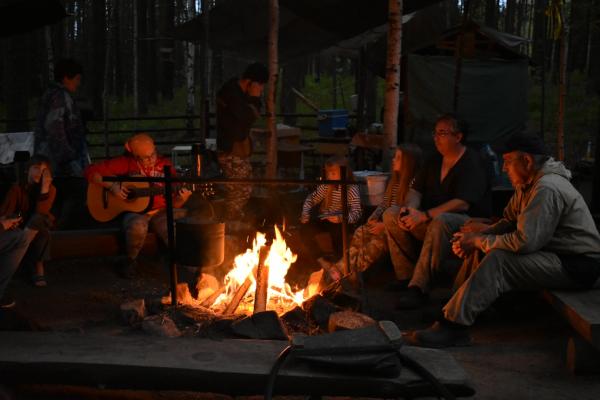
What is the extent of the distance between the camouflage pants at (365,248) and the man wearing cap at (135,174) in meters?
1.77

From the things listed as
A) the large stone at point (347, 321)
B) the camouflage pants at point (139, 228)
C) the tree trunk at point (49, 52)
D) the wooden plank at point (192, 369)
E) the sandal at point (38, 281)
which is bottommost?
the sandal at point (38, 281)

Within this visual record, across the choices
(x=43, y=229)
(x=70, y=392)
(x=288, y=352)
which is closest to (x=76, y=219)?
(x=43, y=229)

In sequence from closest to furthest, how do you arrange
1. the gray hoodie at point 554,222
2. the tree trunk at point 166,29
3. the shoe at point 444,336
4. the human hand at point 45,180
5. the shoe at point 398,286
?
the gray hoodie at point 554,222 → the shoe at point 444,336 → the human hand at point 45,180 → the shoe at point 398,286 → the tree trunk at point 166,29

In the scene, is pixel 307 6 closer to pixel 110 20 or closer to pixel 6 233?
pixel 6 233

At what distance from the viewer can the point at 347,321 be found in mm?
5078

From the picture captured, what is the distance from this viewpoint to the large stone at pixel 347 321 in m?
5.04

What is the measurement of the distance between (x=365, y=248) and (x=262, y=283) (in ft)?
4.68

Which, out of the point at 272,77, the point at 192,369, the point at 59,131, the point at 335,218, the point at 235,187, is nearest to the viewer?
the point at 192,369

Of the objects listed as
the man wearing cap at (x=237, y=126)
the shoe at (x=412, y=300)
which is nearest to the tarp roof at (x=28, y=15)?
the man wearing cap at (x=237, y=126)

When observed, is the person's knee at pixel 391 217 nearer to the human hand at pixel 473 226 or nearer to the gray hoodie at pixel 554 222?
the human hand at pixel 473 226

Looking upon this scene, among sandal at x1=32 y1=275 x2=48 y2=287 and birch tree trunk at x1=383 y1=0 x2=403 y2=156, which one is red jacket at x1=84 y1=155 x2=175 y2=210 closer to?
sandal at x1=32 y1=275 x2=48 y2=287

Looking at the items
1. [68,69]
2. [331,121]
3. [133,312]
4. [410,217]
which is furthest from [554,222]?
[331,121]

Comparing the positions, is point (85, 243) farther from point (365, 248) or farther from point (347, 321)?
point (347, 321)

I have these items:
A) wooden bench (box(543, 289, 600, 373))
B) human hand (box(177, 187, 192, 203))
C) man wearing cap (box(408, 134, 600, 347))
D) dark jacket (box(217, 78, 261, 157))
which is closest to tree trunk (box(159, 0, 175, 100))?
dark jacket (box(217, 78, 261, 157))
